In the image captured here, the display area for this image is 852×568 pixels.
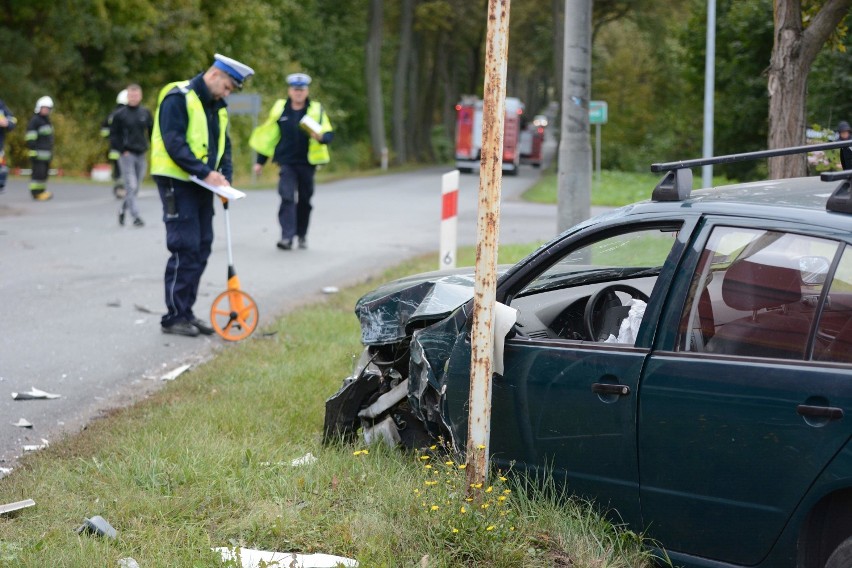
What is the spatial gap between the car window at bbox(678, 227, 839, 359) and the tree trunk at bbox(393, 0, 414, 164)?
4379 centimetres

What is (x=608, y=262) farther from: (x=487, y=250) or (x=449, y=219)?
(x=449, y=219)

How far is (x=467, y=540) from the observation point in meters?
4.07

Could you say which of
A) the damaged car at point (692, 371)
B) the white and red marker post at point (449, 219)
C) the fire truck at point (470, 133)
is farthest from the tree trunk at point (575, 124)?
the fire truck at point (470, 133)

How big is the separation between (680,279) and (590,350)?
0.47 meters

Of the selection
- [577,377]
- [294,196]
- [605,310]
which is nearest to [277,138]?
[294,196]

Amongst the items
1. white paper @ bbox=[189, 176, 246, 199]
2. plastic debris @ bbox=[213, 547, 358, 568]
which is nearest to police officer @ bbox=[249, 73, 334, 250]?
white paper @ bbox=[189, 176, 246, 199]

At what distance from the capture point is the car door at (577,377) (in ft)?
13.4

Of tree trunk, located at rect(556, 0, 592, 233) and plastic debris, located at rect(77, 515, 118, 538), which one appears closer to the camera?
plastic debris, located at rect(77, 515, 118, 538)

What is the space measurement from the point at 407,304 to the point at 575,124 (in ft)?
14.7

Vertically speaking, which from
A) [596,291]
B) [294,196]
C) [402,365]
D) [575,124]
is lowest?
[402,365]

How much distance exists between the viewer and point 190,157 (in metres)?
8.37

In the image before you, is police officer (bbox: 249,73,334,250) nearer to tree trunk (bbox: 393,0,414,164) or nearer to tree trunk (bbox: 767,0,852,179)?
tree trunk (bbox: 767,0,852,179)

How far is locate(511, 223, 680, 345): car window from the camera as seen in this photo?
4523 millimetres

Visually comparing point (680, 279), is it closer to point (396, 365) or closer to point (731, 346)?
point (731, 346)
